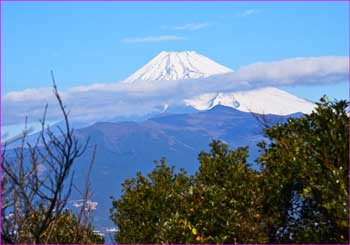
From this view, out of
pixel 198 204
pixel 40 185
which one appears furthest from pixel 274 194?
pixel 40 185

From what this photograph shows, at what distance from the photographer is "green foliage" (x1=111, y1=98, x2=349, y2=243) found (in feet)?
55.2

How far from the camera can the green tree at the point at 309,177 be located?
16031mm

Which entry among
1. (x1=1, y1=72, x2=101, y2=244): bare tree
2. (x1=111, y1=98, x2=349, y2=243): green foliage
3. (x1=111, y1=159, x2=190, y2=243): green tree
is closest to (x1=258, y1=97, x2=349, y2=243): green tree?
(x1=111, y1=98, x2=349, y2=243): green foliage

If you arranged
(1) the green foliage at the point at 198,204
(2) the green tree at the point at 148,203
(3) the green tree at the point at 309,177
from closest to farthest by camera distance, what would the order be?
(3) the green tree at the point at 309,177
(1) the green foliage at the point at 198,204
(2) the green tree at the point at 148,203

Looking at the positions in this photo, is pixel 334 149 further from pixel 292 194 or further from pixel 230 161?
pixel 230 161

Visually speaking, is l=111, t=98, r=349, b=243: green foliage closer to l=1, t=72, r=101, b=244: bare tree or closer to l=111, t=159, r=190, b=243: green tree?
l=111, t=159, r=190, b=243: green tree

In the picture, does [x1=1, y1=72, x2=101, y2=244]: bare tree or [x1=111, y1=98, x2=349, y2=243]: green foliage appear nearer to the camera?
[x1=1, y1=72, x2=101, y2=244]: bare tree

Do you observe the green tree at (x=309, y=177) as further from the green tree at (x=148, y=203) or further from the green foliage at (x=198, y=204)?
the green tree at (x=148, y=203)

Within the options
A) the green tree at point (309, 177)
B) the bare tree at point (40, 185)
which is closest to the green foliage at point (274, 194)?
the green tree at point (309, 177)

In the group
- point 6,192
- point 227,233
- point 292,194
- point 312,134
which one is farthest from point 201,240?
point 6,192

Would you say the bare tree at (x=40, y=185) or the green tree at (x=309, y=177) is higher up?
the green tree at (x=309, y=177)

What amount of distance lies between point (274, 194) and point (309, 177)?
2.72 meters

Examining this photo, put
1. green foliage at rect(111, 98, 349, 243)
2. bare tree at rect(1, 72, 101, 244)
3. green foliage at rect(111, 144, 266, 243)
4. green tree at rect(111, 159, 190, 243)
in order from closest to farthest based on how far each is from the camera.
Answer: bare tree at rect(1, 72, 101, 244), green foliage at rect(111, 98, 349, 243), green foliage at rect(111, 144, 266, 243), green tree at rect(111, 159, 190, 243)

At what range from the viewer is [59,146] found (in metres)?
8.28
